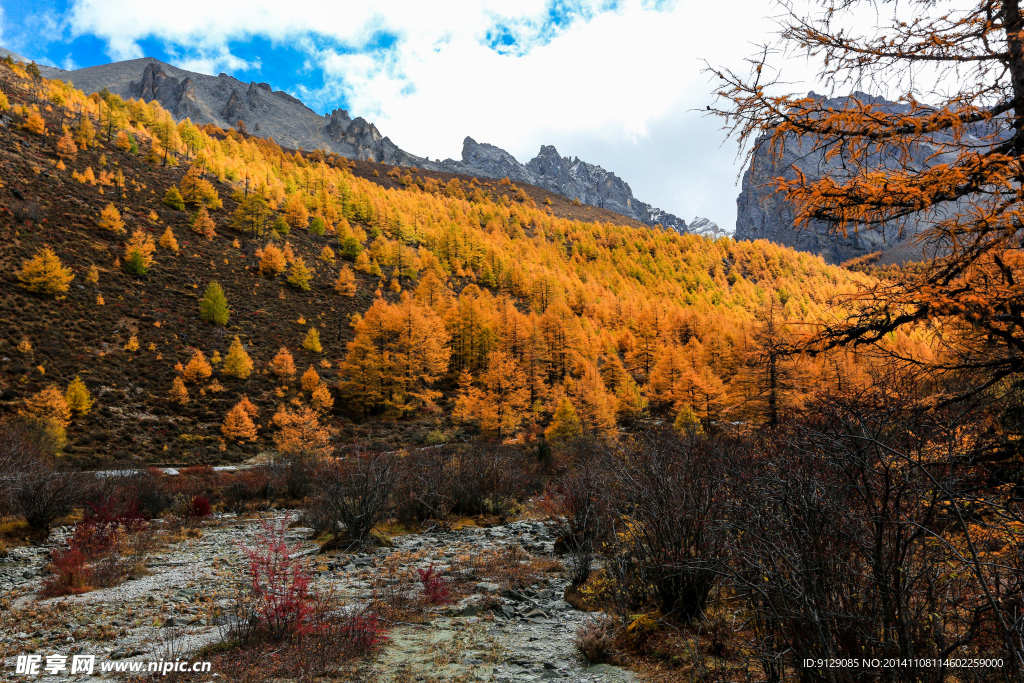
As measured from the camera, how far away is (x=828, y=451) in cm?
262

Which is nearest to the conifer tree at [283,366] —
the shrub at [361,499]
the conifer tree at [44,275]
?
the conifer tree at [44,275]

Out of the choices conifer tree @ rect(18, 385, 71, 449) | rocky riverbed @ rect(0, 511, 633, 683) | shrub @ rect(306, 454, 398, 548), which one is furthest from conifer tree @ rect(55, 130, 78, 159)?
shrub @ rect(306, 454, 398, 548)

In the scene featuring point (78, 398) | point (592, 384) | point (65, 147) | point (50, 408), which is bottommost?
point (50, 408)

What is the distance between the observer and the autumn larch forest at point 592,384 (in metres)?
2.58

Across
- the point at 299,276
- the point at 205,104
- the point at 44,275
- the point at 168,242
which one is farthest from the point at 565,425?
the point at 205,104

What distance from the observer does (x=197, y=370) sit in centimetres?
3528

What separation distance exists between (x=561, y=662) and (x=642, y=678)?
2.89 ft

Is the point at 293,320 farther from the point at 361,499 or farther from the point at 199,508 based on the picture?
the point at 361,499

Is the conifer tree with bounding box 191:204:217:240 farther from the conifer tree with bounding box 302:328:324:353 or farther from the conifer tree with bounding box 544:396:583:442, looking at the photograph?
the conifer tree with bounding box 544:396:583:442

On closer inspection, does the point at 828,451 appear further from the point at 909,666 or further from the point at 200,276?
the point at 200,276

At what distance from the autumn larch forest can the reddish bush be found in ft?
1.91

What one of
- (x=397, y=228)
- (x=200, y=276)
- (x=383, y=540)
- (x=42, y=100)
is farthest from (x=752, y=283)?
(x=42, y=100)

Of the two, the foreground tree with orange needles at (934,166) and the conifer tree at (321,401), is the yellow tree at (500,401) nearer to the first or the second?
the conifer tree at (321,401)

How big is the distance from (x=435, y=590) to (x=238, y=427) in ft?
94.4
